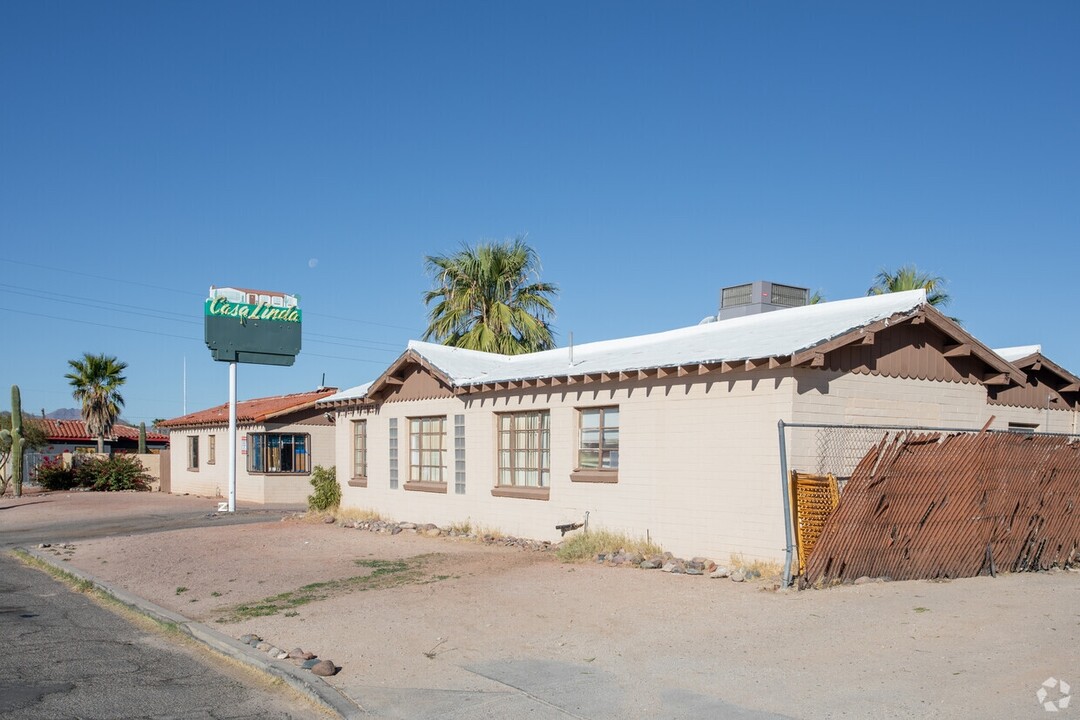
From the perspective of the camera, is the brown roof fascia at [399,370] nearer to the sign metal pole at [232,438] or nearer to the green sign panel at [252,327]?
the sign metal pole at [232,438]

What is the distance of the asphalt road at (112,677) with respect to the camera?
6.98 metres

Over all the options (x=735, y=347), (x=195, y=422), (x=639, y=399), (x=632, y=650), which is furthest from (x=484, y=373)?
(x=195, y=422)

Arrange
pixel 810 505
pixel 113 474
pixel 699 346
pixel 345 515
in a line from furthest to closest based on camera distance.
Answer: pixel 113 474
pixel 345 515
pixel 699 346
pixel 810 505

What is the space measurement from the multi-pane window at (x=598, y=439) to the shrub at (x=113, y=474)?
1143 inches

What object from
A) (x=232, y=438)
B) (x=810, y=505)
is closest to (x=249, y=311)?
(x=232, y=438)

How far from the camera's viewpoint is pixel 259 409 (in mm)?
32969

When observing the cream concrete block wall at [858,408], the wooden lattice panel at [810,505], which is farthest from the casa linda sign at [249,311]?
the wooden lattice panel at [810,505]

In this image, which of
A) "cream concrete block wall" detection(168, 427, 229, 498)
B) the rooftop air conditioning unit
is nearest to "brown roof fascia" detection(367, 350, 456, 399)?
the rooftop air conditioning unit

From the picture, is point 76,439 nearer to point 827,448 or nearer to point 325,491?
point 325,491

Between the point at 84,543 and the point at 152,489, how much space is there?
71.2ft

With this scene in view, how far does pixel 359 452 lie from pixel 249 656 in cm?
1413

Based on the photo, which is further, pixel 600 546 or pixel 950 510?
pixel 600 546

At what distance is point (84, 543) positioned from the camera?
18.6 meters

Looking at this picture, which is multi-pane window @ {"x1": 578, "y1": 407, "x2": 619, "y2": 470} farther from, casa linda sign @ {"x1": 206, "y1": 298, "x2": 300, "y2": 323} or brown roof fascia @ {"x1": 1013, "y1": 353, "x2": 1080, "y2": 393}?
casa linda sign @ {"x1": 206, "y1": 298, "x2": 300, "y2": 323}
